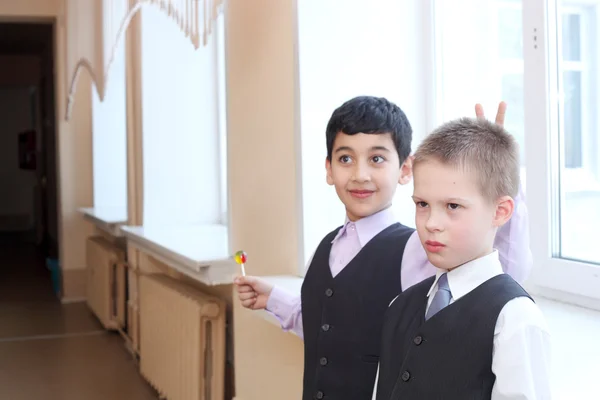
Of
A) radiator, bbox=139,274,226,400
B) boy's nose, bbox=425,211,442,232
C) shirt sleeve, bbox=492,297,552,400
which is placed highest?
boy's nose, bbox=425,211,442,232

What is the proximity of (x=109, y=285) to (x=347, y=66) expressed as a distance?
10.5 feet

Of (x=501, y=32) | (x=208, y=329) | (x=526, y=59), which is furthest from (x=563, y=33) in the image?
(x=208, y=329)

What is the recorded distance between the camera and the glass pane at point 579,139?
176 cm

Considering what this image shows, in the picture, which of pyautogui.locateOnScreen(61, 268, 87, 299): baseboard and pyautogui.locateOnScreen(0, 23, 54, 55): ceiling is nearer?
pyautogui.locateOnScreen(61, 268, 87, 299): baseboard

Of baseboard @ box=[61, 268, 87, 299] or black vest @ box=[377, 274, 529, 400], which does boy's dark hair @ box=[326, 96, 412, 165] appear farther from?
baseboard @ box=[61, 268, 87, 299]

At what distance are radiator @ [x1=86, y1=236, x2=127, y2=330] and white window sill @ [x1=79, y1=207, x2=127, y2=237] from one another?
156 millimetres

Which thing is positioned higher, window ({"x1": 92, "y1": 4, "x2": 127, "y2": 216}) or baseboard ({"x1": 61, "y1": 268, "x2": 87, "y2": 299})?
window ({"x1": 92, "y1": 4, "x2": 127, "y2": 216})

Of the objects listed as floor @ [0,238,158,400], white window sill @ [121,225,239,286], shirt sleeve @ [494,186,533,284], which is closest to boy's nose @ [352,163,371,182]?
shirt sleeve @ [494,186,533,284]

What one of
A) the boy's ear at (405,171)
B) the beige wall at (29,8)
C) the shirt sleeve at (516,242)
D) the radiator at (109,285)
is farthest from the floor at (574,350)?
the beige wall at (29,8)

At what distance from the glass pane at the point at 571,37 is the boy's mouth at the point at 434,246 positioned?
0.99 metres

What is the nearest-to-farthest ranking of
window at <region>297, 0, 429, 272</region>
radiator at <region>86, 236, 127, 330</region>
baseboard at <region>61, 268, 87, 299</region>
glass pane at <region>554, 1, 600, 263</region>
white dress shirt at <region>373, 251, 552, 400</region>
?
white dress shirt at <region>373, 251, 552, 400</region>
glass pane at <region>554, 1, 600, 263</region>
window at <region>297, 0, 429, 272</region>
radiator at <region>86, 236, 127, 330</region>
baseboard at <region>61, 268, 87, 299</region>

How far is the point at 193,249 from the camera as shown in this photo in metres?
2.93

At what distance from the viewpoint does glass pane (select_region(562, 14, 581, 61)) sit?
178 cm

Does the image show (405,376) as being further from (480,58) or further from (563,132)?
(480,58)
